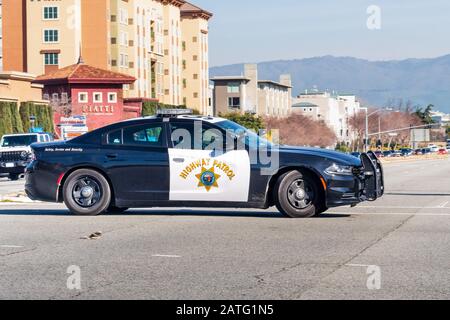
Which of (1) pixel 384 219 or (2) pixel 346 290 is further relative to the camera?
(1) pixel 384 219

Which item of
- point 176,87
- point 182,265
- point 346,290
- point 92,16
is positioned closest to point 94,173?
point 182,265

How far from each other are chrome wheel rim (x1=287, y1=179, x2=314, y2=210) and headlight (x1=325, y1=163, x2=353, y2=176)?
402mm

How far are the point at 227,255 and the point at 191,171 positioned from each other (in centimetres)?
458

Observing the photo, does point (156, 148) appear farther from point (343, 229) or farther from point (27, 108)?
point (27, 108)

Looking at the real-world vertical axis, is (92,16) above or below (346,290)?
above

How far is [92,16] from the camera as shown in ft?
281

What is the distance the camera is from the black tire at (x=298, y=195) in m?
14.8

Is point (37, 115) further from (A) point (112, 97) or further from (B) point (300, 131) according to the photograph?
(B) point (300, 131)

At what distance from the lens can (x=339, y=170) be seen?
14.8m

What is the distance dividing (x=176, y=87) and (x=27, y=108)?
4032 cm

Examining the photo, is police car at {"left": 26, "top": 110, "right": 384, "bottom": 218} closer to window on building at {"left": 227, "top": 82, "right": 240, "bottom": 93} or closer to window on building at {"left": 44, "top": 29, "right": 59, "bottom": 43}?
window on building at {"left": 44, "top": 29, "right": 59, "bottom": 43}

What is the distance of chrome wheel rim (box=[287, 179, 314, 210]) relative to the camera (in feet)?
48.6

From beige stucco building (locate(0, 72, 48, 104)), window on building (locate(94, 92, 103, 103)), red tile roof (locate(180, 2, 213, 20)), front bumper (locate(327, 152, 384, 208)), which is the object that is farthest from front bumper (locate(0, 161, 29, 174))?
red tile roof (locate(180, 2, 213, 20))

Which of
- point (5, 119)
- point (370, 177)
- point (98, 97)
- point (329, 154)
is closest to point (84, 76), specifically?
point (98, 97)
